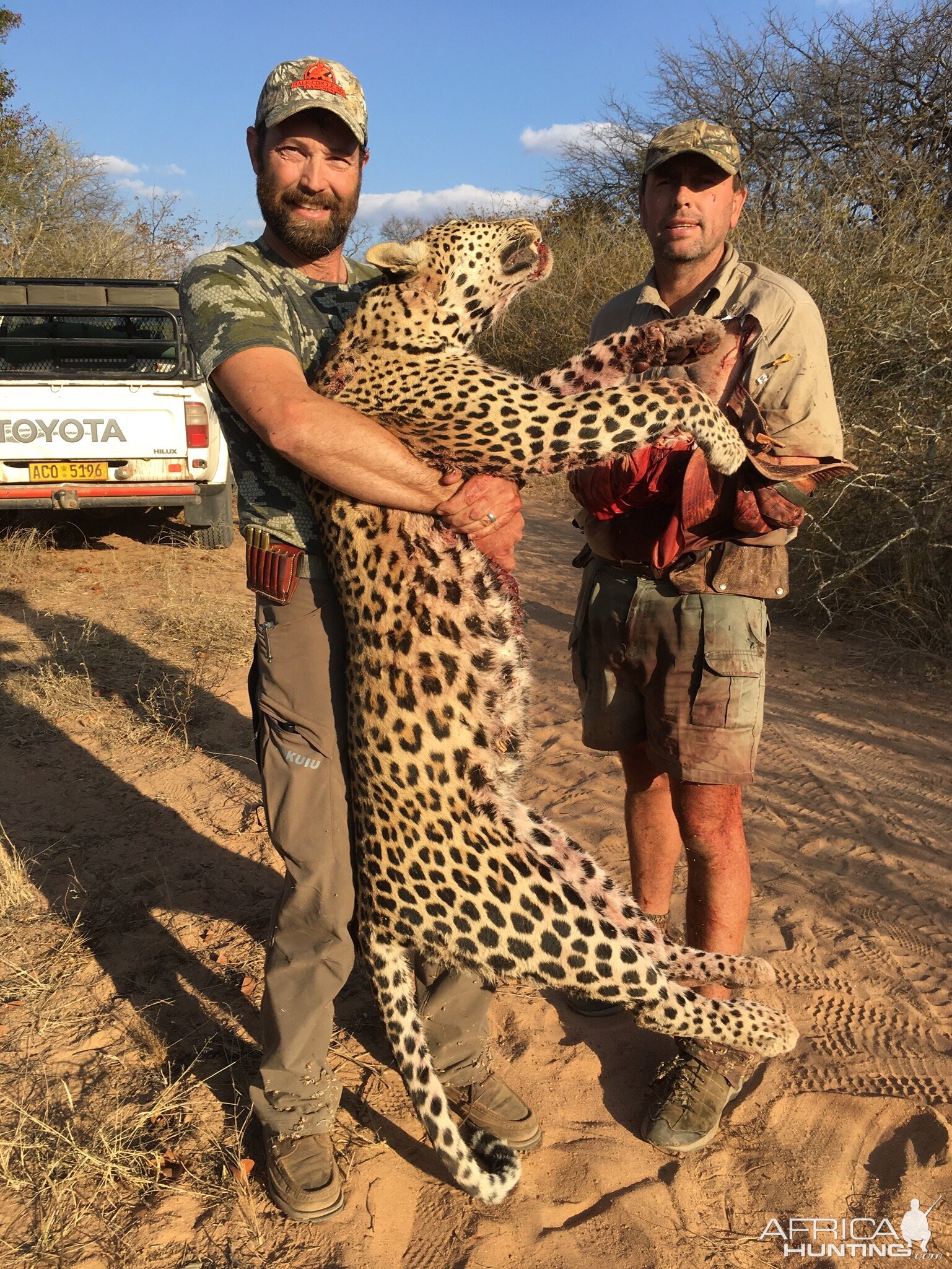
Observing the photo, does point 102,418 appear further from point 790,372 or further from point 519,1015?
point 790,372

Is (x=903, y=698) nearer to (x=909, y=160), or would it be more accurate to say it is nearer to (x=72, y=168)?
(x=909, y=160)

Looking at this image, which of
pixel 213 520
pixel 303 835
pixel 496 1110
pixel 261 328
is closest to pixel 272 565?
pixel 261 328

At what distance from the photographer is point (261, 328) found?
2406 millimetres

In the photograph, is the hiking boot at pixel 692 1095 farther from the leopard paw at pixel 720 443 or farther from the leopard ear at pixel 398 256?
the leopard ear at pixel 398 256

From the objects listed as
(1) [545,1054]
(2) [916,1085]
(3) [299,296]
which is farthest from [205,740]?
(2) [916,1085]

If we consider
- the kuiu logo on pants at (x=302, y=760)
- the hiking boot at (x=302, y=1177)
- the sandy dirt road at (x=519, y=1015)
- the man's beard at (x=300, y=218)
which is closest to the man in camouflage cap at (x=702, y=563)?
the sandy dirt road at (x=519, y=1015)

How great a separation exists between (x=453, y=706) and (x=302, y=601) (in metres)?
0.53

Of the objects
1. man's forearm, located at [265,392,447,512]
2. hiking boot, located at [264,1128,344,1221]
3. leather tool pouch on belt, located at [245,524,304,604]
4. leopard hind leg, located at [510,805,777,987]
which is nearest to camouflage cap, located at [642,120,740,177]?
man's forearm, located at [265,392,447,512]

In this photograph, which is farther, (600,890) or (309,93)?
(600,890)

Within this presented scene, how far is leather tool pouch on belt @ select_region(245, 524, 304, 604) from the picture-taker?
2639 mm

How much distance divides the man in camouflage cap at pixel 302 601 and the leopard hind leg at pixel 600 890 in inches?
22.1

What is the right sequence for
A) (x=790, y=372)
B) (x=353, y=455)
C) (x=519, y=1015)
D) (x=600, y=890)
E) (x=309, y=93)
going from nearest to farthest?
(x=353, y=455) < (x=309, y=93) < (x=600, y=890) < (x=790, y=372) < (x=519, y=1015)

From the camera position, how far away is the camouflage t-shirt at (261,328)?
241 centimetres

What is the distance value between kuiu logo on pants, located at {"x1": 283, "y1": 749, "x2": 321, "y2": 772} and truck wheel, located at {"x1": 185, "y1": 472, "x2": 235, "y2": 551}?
719 centimetres
